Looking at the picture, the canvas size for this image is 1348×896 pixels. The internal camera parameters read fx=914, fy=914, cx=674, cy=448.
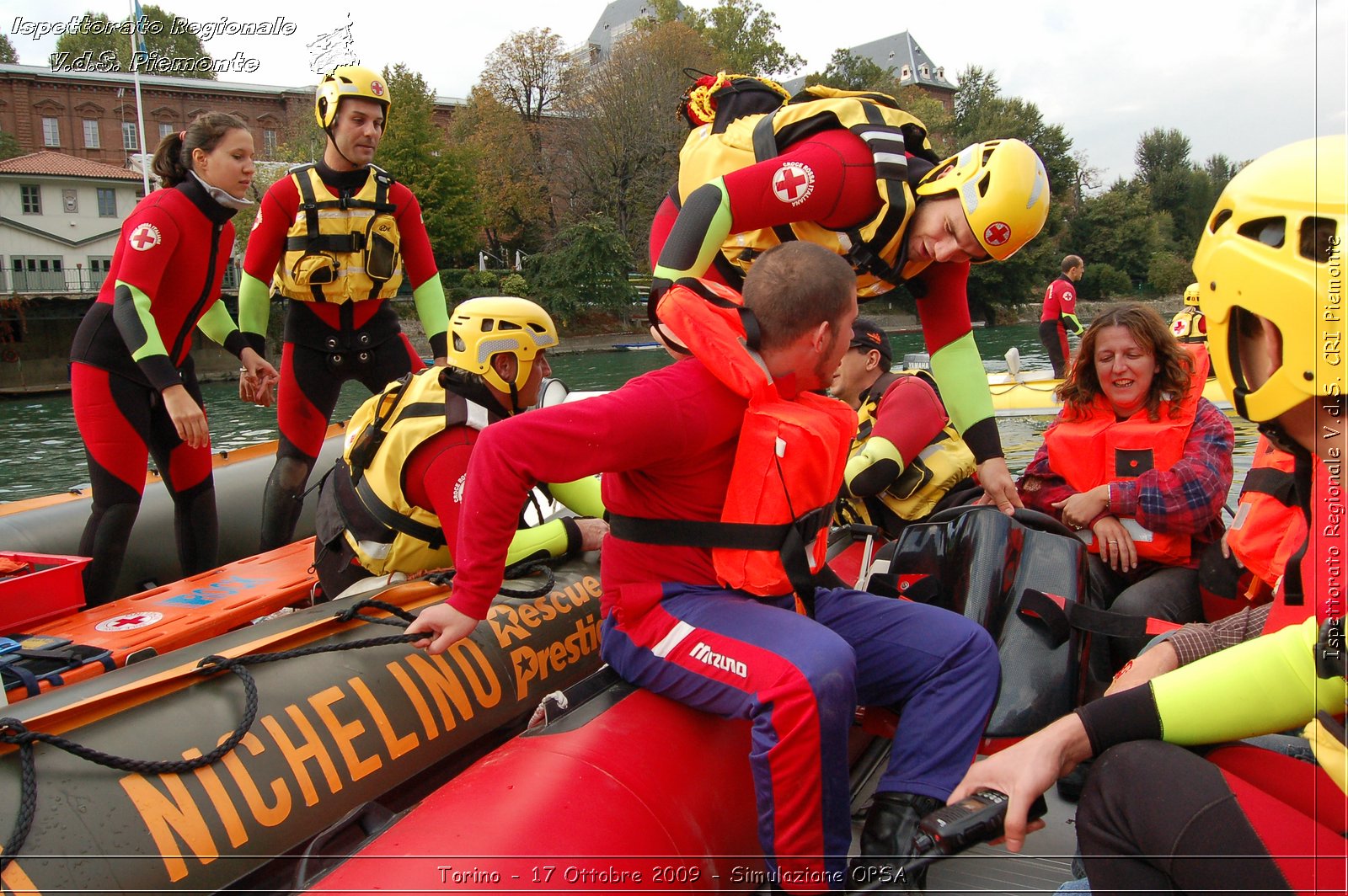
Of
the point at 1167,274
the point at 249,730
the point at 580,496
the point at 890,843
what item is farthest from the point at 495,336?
the point at 1167,274

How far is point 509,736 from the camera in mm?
3344

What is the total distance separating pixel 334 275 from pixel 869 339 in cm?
277

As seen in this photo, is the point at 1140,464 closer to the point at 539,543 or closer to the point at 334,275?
the point at 539,543

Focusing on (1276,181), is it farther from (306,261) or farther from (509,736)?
(306,261)

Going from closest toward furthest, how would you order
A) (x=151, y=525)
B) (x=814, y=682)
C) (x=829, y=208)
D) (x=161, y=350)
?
(x=814, y=682) → (x=829, y=208) → (x=161, y=350) → (x=151, y=525)

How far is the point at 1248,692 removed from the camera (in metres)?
1.50

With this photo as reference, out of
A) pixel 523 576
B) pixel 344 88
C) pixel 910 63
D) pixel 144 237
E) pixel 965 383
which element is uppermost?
pixel 910 63

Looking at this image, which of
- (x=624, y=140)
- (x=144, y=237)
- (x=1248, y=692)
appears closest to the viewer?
(x=1248, y=692)

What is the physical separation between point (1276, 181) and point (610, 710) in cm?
178

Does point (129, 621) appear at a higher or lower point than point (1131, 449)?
lower

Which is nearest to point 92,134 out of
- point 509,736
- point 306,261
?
point 306,261

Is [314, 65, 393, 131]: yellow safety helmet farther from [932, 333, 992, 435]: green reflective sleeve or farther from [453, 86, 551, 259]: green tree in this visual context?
[453, 86, 551, 259]: green tree

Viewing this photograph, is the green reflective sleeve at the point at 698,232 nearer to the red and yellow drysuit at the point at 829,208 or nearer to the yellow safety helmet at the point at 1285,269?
the red and yellow drysuit at the point at 829,208

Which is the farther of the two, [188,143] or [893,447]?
[188,143]
